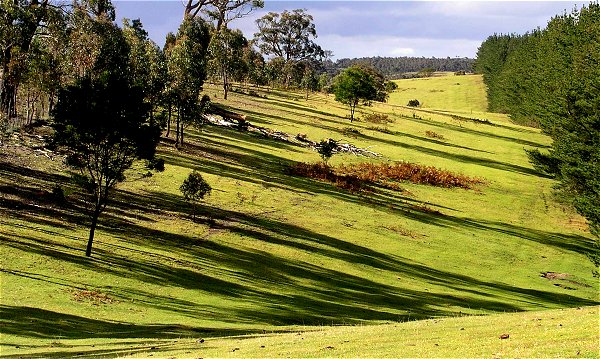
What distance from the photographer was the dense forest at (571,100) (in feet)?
196

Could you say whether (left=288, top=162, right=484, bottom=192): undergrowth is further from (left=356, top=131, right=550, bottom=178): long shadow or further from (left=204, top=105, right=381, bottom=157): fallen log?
(left=356, top=131, right=550, bottom=178): long shadow

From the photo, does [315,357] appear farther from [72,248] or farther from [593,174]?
[593,174]

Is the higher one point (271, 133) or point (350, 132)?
point (350, 132)

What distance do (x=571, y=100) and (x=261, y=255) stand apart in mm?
43859

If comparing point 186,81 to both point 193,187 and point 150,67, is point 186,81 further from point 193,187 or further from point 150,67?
point 193,187

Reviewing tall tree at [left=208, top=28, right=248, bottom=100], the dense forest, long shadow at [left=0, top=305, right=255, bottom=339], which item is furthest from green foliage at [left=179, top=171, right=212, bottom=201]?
tall tree at [left=208, top=28, right=248, bottom=100]

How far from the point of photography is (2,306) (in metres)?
30.0

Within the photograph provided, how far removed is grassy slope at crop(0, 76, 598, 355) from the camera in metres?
32.6

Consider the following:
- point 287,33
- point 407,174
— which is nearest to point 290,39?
point 287,33

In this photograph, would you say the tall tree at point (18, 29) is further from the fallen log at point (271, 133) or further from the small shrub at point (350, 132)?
the small shrub at point (350, 132)

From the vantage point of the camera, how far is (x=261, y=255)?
4712cm

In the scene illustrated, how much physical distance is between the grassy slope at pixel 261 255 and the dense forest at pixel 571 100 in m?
6.50

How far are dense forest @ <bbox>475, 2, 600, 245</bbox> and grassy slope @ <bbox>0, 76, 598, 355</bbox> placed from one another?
6.50 m

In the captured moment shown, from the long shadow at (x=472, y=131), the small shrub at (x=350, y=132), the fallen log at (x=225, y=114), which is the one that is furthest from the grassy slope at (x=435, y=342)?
the long shadow at (x=472, y=131)
